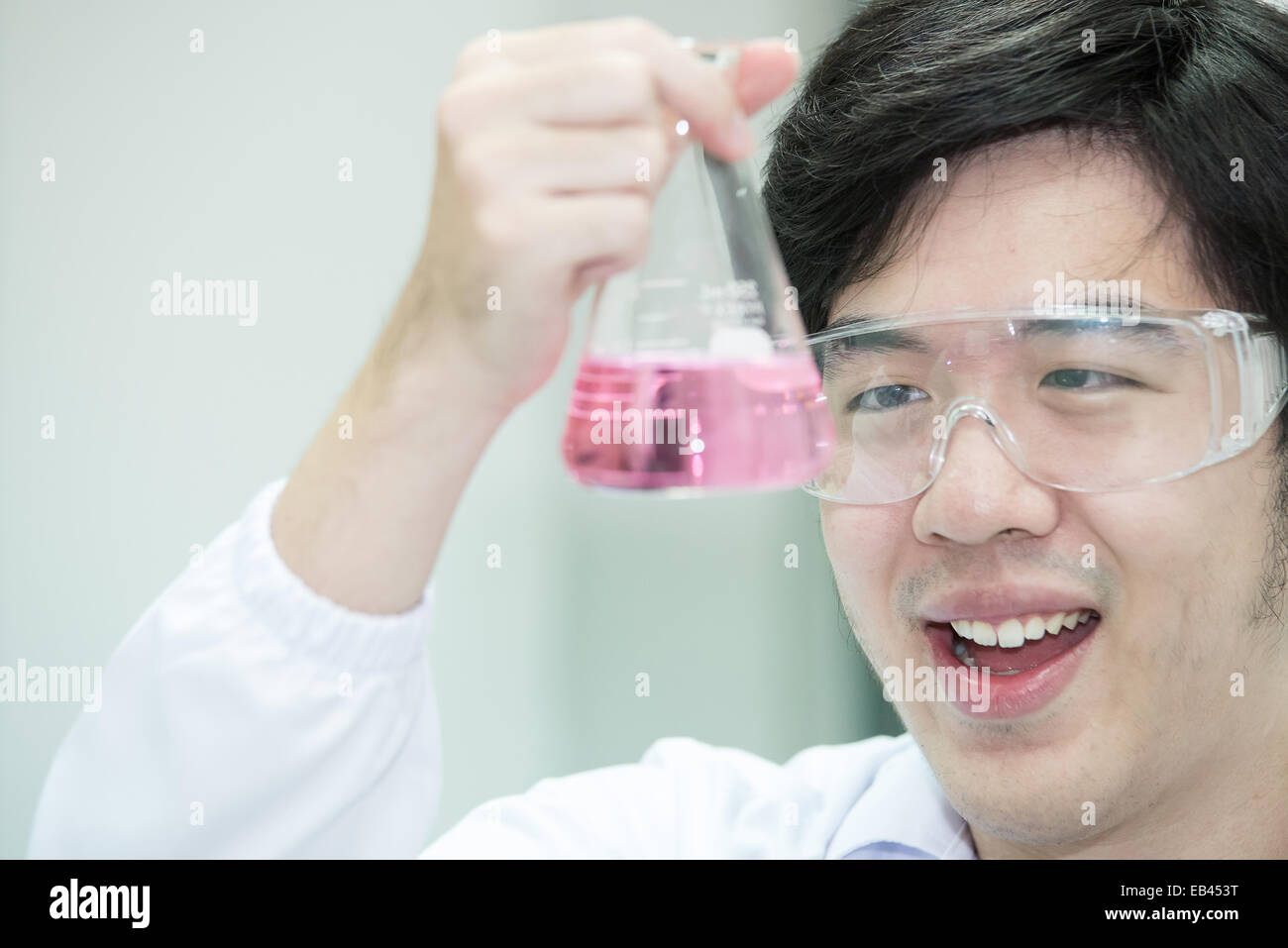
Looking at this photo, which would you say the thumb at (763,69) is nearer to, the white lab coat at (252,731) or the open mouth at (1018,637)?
the white lab coat at (252,731)

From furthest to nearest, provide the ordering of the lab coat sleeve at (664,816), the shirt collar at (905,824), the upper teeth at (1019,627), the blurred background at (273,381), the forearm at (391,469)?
1. the blurred background at (273,381)
2. the lab coat sleeve at (664,816)
3. the shirt collar at (905,824)
4. the upper teeth at (1019,627)
5. the forearm at (391,469)

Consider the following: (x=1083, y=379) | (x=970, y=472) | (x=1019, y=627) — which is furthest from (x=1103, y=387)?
(x=1019, y=627)

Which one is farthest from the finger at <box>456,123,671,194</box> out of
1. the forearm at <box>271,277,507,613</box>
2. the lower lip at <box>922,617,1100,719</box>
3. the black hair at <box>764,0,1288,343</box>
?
the lower lip at <box>922,617,1100,719</box>

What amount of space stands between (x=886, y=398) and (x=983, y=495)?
208 mm

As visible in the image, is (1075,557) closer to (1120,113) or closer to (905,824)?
(1120,113)

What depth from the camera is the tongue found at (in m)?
1.42

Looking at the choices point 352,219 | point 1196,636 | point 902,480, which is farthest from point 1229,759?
point 352,219

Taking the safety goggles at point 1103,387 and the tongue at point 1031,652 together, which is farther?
the tongue at point 1031,652

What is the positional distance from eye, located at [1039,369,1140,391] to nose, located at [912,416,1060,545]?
0.10m

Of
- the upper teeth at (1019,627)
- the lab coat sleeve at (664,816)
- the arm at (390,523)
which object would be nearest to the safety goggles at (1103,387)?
the upper teeth at (1019,627)

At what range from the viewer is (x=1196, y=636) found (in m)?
1.38

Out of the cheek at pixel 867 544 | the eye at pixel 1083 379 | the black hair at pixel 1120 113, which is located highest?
the black hair at pixel 1120 113

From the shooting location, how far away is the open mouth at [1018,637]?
1.40 m

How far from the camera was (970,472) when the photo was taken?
4.25 ft
